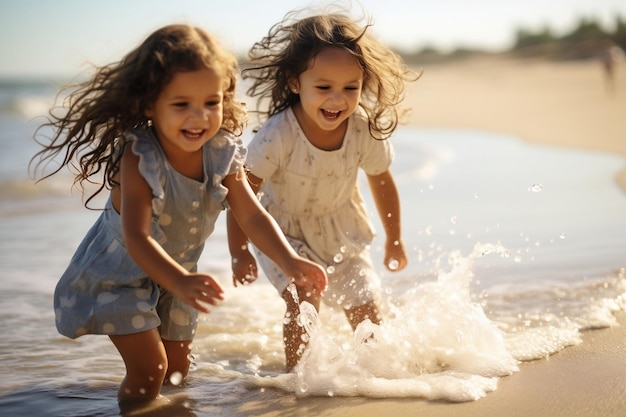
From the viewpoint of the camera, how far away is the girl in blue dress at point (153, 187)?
2.88m

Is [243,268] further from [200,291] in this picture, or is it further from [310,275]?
[200,291]

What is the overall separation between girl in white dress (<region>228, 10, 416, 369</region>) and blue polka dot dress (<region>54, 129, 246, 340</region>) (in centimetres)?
60

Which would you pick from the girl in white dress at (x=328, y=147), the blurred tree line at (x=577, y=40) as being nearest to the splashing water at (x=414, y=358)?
the girl in white dress at (x=328, y=147)

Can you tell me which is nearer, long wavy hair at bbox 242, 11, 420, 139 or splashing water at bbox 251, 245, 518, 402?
splashing water at bbox 251, 245, 518, 402

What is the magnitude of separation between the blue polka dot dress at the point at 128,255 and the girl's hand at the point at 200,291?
1.28 feet

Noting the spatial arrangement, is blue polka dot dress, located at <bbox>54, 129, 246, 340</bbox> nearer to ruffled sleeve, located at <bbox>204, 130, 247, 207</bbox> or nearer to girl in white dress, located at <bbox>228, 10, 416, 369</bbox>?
ruffled sleeve, located at <bbox>204, 130, 247, 207</bbox>

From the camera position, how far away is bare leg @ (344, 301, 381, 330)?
12.2 feet

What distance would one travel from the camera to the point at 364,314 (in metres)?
3.74

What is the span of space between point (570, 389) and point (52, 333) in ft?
7.78

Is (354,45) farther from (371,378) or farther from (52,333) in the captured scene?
(52,333)

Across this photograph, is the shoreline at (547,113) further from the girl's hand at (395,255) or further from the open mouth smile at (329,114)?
the open mouth smile at (329,114)

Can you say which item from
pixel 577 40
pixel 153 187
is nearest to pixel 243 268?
pixel 153 187

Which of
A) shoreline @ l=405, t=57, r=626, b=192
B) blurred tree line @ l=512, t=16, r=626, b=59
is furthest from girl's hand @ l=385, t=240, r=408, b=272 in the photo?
blurred tree line @ l=512, t=16, r=626, b=59

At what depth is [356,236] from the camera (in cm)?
394
